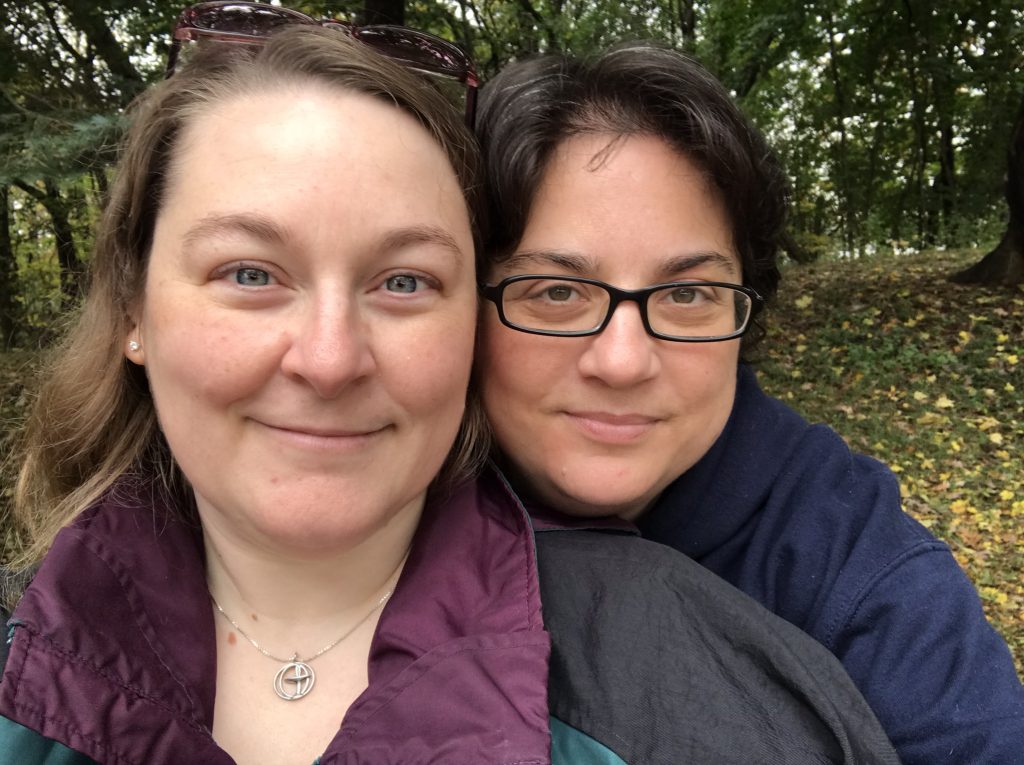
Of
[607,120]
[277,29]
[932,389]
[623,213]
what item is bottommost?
[932,389]

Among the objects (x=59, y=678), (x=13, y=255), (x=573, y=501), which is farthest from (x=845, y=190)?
(x=59, y=678)

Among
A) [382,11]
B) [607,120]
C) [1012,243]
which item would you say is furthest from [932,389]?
[607,120]

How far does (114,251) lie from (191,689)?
0.88 metres

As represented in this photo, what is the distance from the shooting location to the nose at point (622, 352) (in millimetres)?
1715

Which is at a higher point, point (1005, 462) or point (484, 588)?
point (484, 588)

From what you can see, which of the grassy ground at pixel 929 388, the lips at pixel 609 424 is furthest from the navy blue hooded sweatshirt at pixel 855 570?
the grassy ground at pixel 929 388

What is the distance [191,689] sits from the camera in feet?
4.77

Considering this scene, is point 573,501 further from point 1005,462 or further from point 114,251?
point 1005,462

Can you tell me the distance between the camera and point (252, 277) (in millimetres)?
1356

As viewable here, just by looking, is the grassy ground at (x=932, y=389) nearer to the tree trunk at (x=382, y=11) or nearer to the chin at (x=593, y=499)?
the chin at (x=593, y=499)

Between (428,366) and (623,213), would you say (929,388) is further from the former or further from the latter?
(428,366)

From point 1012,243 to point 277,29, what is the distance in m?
9.89

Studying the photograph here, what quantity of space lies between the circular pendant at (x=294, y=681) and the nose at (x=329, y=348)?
0.58 meters

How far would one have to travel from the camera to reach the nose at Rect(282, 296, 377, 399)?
1297 millimetres
